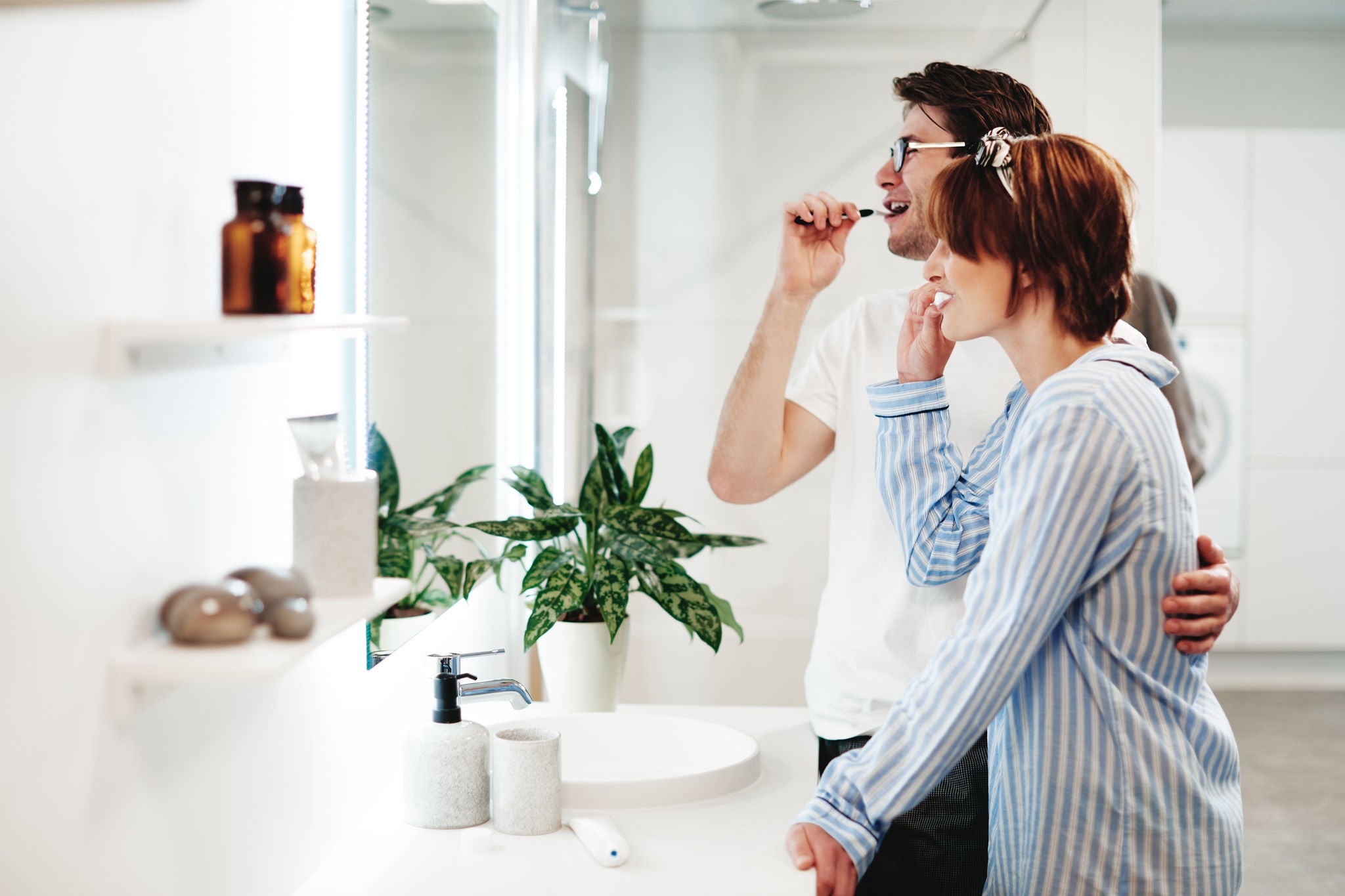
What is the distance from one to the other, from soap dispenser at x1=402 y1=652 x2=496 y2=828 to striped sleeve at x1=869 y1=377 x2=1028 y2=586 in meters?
0.54

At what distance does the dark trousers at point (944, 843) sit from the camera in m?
1.36

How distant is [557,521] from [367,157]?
67 centimetres

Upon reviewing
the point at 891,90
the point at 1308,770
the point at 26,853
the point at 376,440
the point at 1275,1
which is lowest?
the point at 1308,770

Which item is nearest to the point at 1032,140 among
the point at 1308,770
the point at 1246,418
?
the point at 1308,770

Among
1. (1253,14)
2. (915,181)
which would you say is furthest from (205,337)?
(1253,14)

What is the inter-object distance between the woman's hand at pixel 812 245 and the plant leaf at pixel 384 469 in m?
0.58

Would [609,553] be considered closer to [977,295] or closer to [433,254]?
[433,254]

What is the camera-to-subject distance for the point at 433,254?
1.49m

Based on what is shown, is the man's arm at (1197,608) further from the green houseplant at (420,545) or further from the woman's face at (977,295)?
the green houseplant at (420,545)

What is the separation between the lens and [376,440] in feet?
4.17

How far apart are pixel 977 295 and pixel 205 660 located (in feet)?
2.55

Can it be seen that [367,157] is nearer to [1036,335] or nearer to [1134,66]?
[1036,335]

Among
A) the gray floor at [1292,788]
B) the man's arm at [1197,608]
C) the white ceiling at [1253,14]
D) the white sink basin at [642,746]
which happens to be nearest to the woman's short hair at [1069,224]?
the man's arm at [1197,608]

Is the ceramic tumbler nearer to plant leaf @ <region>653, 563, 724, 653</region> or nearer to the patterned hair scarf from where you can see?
the patterned hair scarf
